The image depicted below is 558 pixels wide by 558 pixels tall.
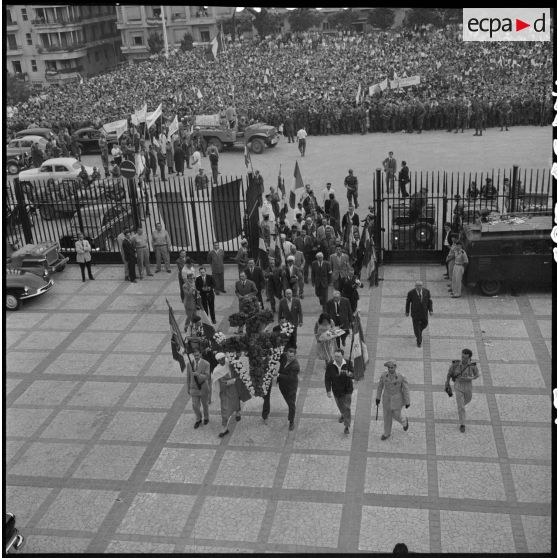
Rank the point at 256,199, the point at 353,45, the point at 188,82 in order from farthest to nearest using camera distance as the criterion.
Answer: the point at 353,45, the point at 188,82, the point at 256,199

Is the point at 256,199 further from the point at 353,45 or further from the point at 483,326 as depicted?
the point at 353,45

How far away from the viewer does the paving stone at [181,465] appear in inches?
373

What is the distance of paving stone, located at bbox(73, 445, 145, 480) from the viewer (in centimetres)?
966

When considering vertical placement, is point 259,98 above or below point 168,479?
above

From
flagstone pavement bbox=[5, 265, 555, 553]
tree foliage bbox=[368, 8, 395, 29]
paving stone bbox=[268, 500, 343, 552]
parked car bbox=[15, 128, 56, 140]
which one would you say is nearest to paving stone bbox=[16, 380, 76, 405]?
flagstone pavement bbox=[5, 265, 555, 553]

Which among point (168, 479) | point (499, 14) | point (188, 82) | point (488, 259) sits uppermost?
point (188, 82)

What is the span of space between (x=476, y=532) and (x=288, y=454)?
2.86m

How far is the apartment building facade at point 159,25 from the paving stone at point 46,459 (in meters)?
61.1

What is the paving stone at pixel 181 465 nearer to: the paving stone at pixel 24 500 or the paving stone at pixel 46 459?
the paving stone at pixel 46 459

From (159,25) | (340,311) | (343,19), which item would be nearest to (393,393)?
(340,311)

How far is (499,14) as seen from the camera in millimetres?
4652

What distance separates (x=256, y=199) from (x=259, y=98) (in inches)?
832

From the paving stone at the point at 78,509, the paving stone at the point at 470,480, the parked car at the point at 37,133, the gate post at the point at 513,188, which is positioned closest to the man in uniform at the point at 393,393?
the paving stone at the point at 470,480

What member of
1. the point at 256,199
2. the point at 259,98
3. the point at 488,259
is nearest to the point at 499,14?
the point at 488,259
